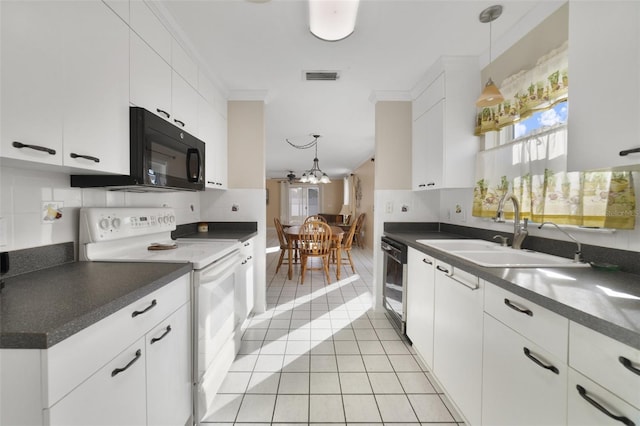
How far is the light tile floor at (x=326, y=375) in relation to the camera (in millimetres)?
1397

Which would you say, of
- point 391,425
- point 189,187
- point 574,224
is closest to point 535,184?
point 574,224

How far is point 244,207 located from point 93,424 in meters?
2.11

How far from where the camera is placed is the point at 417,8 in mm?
1527

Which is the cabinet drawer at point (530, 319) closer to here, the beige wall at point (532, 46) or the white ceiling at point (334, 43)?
the beige wall at point (532, 46)

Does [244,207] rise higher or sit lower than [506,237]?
higher

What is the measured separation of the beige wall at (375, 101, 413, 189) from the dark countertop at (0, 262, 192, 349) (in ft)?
6.87

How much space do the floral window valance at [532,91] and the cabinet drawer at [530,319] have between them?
1.19 meters

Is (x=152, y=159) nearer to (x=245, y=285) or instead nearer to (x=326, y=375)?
(x=245, y=285)

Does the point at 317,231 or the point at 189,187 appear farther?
the point at 317,231

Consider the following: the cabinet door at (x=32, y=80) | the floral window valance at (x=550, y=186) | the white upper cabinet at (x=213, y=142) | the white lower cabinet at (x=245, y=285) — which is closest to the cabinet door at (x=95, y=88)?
the cabinet door at (x=32, y=80)

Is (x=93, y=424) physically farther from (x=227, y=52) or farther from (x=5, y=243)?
(x=227, y=52)

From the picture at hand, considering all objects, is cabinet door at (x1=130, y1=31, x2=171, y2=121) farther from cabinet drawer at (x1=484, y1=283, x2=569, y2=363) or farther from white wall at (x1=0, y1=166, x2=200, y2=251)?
cabinet drawer at (x1=484, y1=283, x2=569, y2=363)

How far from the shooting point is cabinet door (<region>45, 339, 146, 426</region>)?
2.07 feet

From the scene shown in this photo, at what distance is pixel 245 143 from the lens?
8.79 ft
